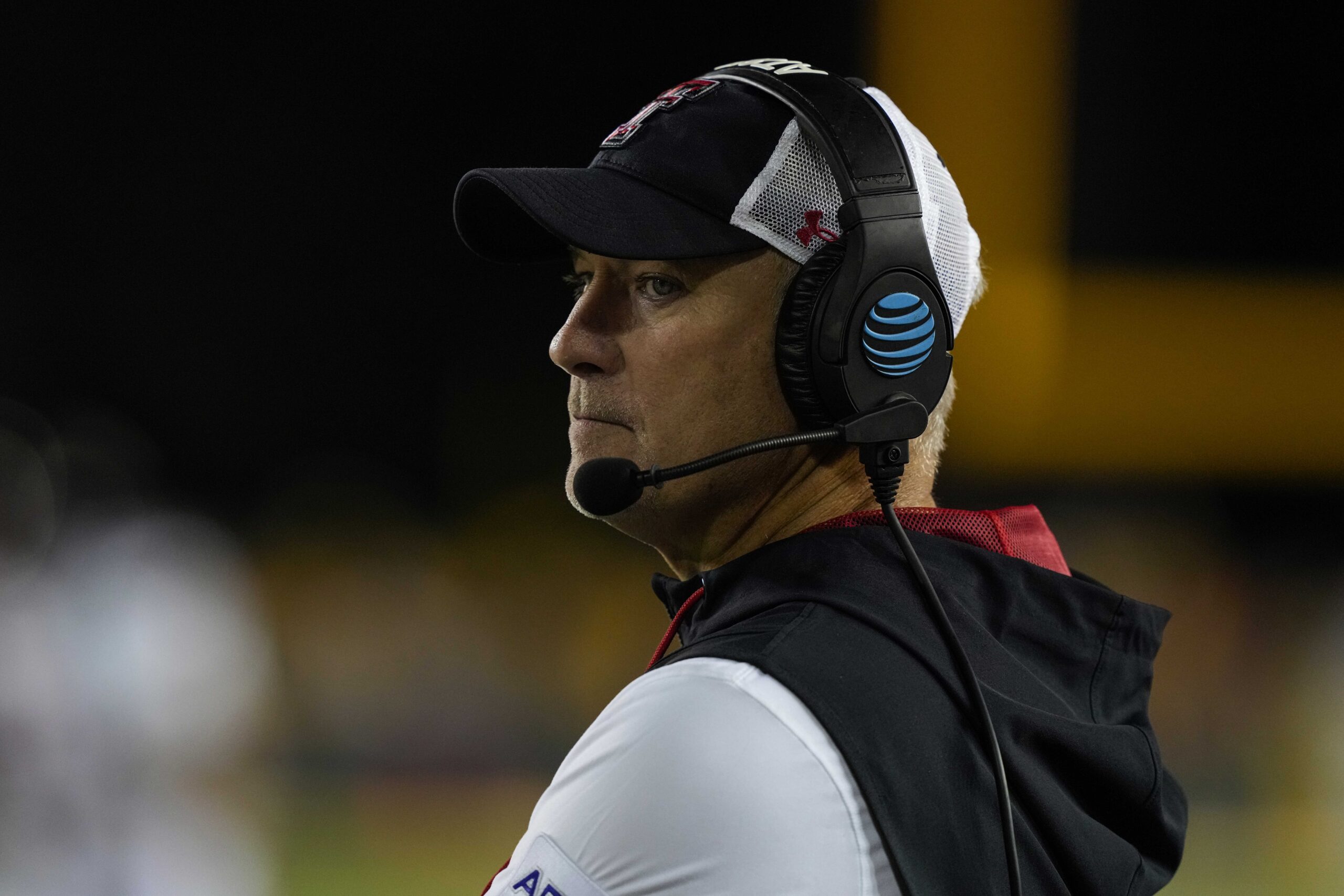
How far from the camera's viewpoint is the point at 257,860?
12.8 ft

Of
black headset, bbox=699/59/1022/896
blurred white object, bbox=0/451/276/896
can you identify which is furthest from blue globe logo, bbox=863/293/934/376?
blurred white object, bbox=0/451/276/896

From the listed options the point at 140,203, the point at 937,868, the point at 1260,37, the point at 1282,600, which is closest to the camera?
the point at 937,868

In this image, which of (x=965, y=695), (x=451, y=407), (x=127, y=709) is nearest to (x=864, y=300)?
(x=965, y=695)

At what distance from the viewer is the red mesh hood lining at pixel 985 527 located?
820mm

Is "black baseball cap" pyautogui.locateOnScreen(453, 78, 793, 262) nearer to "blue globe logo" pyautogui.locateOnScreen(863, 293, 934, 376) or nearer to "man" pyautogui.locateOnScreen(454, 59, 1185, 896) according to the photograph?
"man" pyautogui.locateOnScreen(454, 59, 1185, 896)

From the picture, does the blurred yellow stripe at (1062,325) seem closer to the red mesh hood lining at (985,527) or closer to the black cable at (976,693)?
the red mesh hood lining at (985,527)

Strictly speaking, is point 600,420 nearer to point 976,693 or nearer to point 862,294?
point 862,294

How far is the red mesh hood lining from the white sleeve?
0.19m

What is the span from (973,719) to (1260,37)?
15.6 ft

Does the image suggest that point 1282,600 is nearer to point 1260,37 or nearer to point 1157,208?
point 1157,208

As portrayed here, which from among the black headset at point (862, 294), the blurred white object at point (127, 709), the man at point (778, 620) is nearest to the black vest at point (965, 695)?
the man at point (778, 620)

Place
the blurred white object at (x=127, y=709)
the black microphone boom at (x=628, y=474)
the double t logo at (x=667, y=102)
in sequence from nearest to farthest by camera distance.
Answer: the black microphone boom at (x=628, y=474) → the double t logo at (x=667, y=102) → the blurred white object at (x=127, y=709)

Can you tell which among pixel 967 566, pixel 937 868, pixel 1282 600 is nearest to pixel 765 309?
pixel 967 566

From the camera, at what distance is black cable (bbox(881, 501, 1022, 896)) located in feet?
2.21
